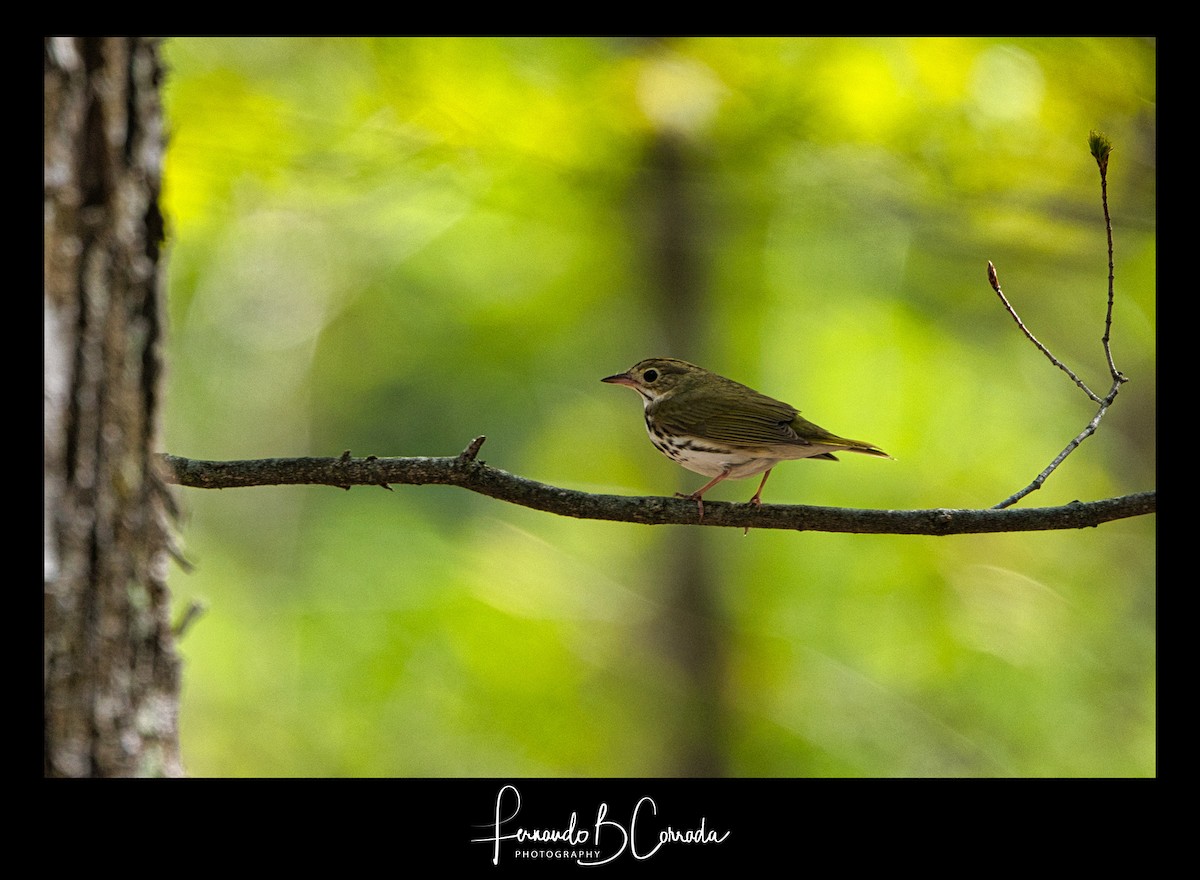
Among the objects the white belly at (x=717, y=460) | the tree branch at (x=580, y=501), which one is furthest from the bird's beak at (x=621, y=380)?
the tree branch at (x=580, y=501)

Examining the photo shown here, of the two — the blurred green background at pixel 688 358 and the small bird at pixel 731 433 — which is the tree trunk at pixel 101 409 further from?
the blurred green background at pixel 688 358

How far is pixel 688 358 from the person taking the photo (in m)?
5.72

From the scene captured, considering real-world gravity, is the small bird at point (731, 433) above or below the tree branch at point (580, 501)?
above

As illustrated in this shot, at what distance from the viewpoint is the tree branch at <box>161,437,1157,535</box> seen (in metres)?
2.13

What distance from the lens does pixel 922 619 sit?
19.8ft

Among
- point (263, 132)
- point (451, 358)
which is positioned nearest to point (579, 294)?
point (451, 358)

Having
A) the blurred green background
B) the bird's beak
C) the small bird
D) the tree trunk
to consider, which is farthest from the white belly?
the blurred green background

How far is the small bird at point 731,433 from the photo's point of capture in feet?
9.71

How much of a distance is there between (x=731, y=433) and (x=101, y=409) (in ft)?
6.31

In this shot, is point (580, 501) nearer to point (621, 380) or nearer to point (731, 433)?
point (731, 433)

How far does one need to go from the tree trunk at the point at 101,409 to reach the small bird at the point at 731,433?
1.52 metres

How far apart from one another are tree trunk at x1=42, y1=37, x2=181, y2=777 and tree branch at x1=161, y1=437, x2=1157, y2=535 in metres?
0.33

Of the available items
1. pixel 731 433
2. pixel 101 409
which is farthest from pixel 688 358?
pixel 101 409
